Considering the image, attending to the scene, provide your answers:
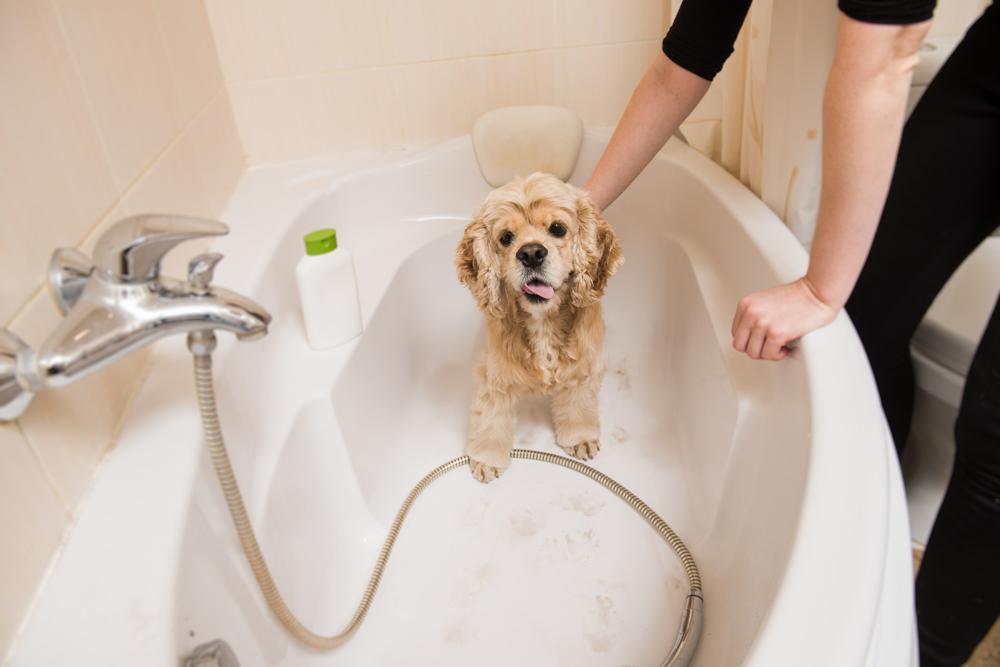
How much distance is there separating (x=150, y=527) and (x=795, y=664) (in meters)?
0.59

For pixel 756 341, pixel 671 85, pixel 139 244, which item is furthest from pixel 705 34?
pixel 139 244

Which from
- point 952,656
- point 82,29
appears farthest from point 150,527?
point 952,656

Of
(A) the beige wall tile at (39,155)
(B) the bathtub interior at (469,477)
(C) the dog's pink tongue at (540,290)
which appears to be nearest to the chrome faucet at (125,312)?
(A) the beige wall tile at (39,155)

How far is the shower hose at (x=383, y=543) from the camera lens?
609 mm

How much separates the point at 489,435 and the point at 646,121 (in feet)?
2.04

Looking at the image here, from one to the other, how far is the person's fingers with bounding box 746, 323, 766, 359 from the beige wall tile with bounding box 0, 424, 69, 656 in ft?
2.62

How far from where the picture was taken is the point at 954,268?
0.93 metres

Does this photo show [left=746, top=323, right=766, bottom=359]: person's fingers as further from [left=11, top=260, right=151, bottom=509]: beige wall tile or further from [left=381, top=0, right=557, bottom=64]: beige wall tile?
[left=381, top=0, right=557, bottom=64]: beige wall tile

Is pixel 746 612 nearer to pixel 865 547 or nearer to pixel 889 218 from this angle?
pixel 865 547

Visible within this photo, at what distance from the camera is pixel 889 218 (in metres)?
0.94

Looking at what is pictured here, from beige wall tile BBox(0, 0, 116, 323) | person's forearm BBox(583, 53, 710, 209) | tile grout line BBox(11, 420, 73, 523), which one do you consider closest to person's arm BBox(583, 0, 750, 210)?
person's forearm BBox(583, 53, 710, 209)

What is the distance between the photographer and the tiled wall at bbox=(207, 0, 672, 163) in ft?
4.87

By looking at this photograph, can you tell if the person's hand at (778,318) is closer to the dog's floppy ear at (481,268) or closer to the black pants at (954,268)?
the black pants at (954,268)

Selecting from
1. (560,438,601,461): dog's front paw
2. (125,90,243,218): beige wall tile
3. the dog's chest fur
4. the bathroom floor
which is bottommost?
the bathroom floor
